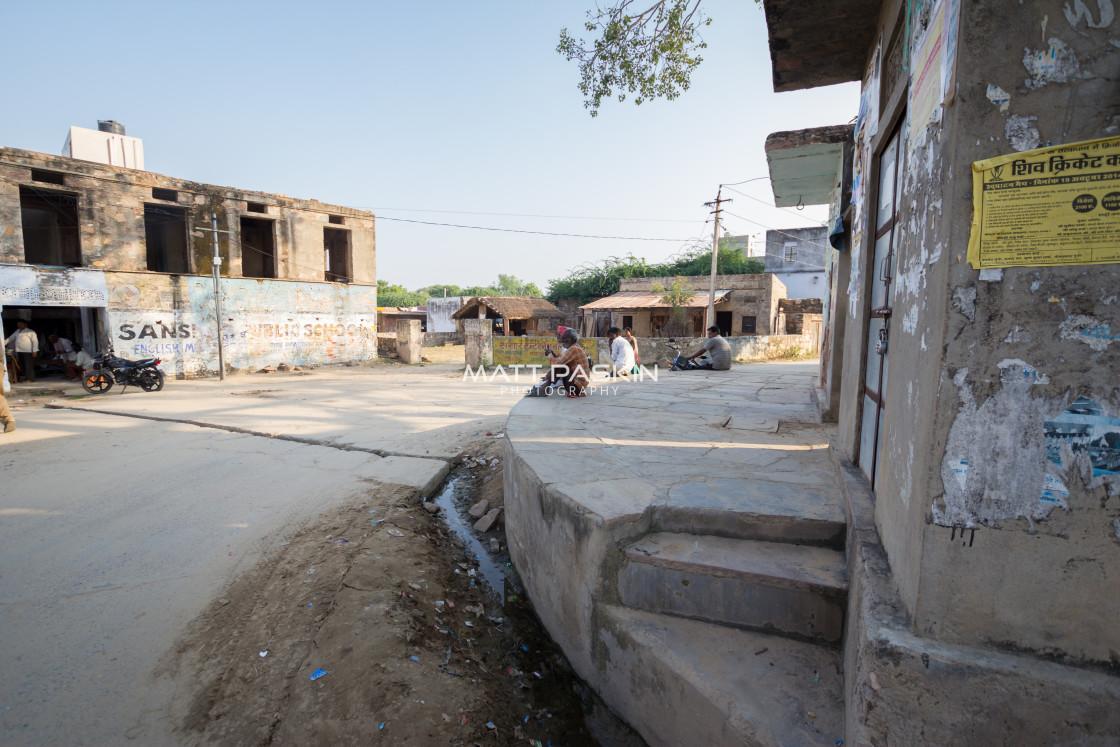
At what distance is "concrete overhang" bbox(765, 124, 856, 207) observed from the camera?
17.0 feet

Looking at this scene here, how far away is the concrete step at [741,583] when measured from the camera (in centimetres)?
216

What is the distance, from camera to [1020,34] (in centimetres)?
132

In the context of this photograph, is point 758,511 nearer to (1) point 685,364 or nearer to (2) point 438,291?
(1) point 685,364

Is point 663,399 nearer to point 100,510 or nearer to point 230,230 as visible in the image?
point 100,510

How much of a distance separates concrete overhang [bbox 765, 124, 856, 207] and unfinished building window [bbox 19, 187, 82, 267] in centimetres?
2000

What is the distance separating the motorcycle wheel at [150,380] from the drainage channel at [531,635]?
35.9 ft

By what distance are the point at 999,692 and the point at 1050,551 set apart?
0.40m

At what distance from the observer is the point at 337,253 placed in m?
22.1

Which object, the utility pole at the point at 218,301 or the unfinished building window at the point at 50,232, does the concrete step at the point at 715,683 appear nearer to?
the utility pole at the point at 218,301

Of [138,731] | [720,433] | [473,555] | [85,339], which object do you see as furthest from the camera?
[85,339]

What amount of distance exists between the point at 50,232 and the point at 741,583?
23.3 m

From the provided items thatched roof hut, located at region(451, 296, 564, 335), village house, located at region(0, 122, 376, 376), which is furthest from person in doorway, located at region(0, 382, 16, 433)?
thatched roof hut, located at region(451, 296, 564, 335)

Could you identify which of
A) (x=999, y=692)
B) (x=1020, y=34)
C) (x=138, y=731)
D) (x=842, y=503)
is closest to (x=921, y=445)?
(x=999, y=692)

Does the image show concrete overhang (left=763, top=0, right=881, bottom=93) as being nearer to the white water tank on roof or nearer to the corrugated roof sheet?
the corrugated roof sheet
